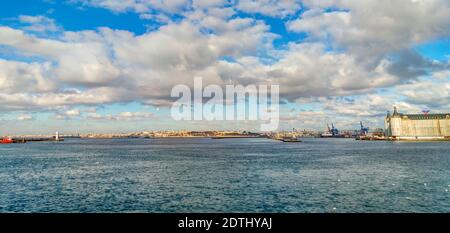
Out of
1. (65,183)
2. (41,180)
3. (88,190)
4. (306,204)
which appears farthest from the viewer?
(41,180)

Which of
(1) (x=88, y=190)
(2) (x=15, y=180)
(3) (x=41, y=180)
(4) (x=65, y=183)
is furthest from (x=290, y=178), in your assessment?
(2) (x=15, y=180)

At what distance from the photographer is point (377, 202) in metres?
35.8

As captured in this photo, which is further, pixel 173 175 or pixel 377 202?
pixel 173 175

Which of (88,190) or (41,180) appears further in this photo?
(41,180)
